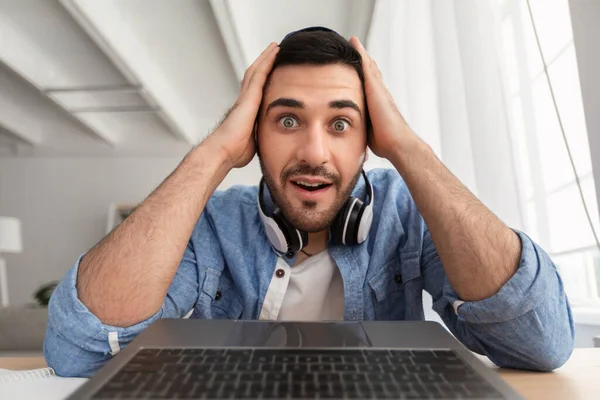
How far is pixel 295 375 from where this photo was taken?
0.49 m

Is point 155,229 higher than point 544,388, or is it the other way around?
point 155,229

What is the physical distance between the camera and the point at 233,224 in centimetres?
Answer: 108

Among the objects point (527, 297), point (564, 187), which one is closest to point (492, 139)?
point (564, 187)

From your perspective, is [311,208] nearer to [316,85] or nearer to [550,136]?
[316,85]

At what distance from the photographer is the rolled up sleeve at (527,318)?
0.72 meters

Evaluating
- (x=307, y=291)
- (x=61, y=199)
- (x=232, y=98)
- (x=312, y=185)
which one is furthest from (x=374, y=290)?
(x=61, y=199)

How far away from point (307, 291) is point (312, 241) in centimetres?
11

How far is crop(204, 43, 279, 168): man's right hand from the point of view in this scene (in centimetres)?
100

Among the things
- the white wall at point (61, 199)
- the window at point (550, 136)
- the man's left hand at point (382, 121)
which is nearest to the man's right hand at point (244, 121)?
the man's left hand at point (382, 121)

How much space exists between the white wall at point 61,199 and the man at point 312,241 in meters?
4.46

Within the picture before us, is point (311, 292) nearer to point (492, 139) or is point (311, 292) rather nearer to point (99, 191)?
point (492, 139)

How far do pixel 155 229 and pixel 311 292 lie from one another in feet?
1.22

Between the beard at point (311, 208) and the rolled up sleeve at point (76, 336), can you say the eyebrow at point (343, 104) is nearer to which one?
the beard at point (311, 208)

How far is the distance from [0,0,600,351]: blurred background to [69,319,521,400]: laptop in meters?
0.59
